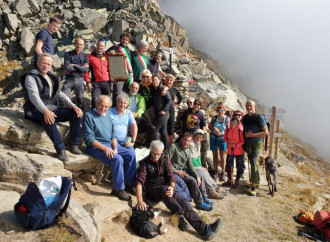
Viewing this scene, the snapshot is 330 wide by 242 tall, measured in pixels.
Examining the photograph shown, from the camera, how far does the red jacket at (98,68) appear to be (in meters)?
8.22

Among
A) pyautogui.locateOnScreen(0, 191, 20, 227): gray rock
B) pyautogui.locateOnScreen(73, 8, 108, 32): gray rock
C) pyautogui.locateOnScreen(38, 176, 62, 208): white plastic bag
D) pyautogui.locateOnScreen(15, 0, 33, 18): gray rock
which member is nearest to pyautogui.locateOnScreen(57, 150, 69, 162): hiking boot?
pyautogui.locateOnScreen(0, 191, 20, 227): gray rock

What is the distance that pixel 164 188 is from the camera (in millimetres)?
6086

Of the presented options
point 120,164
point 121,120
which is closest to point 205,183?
point 120,164

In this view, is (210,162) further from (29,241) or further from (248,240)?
(29,241)

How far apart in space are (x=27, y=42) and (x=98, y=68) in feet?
55.2

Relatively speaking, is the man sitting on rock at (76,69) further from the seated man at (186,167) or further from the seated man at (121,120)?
the seated man at (186,167)

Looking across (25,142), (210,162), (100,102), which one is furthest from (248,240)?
(25,142)

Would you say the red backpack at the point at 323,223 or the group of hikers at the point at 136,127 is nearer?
the group of hikers at the point at 136,127

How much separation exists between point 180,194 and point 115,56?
476cm

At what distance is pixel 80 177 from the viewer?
688cm

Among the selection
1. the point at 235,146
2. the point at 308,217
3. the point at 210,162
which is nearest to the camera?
the point at 308,217

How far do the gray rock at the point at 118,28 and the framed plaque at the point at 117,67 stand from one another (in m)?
14.0

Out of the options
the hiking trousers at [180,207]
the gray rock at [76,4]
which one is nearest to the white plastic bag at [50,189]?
the hiking trousers at [180,207]

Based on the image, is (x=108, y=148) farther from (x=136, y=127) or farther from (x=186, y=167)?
(x=186, y=167)
